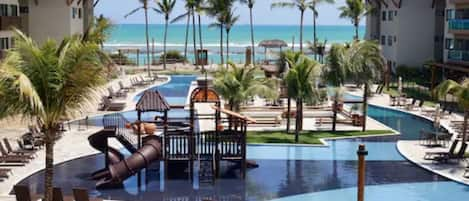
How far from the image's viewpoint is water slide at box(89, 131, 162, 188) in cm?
2305

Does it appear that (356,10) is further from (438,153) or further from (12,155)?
(12,155)

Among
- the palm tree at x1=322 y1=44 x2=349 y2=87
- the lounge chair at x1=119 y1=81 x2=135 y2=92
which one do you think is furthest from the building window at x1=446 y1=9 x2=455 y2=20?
the lounge chair at x1=119 y1=81 x2=135 y2=92

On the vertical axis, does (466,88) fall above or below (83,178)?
above

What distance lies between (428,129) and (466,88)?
1025 centimetres

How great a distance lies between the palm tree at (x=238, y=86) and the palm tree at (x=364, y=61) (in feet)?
17.3

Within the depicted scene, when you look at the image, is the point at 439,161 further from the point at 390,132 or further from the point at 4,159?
the point at 4,159

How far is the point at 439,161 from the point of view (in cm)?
2681

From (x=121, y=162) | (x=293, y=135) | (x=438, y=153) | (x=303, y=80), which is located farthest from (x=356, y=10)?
(x=121, y=162)

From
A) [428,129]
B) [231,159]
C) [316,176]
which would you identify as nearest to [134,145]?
[231,159]

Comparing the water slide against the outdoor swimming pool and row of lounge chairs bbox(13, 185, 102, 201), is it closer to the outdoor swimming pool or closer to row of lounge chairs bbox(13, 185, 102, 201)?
the outdoor swimming pool

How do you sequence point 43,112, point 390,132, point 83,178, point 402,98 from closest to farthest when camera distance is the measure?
point 43,112
point 83,178
point 390,132
point 402,98

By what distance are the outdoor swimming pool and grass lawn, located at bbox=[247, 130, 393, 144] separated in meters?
1.47

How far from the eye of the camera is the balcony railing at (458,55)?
4919 centimetres

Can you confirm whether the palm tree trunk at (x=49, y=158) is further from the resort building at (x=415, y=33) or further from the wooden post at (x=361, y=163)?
the resort building at (x=415, y=33)
